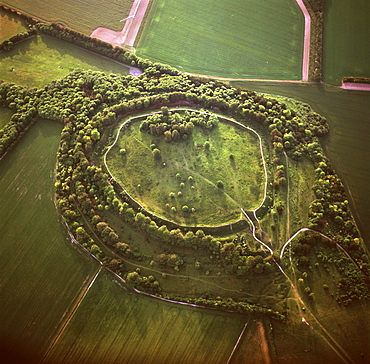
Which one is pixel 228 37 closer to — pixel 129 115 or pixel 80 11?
pixel 129 115

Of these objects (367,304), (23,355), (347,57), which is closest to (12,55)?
(23,355)

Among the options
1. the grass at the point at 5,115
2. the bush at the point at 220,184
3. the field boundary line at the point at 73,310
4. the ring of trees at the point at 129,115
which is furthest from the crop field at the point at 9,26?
the bush at the point at 220,184

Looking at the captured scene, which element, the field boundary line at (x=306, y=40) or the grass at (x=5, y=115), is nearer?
the grass at (x=5, y=115)

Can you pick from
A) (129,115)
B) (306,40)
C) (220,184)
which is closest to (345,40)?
(306,40)

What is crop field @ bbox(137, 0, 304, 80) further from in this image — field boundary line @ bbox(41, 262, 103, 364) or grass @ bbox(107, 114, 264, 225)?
field boundary line @ bbox(41, 262, 103, 364)

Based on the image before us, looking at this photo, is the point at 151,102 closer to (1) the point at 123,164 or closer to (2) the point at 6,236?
(1) the point at 123,164

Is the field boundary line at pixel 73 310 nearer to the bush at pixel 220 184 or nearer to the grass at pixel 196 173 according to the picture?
the grass at pixel 196 173

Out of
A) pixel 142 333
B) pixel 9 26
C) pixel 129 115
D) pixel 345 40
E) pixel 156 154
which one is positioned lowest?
pixel 142 333
